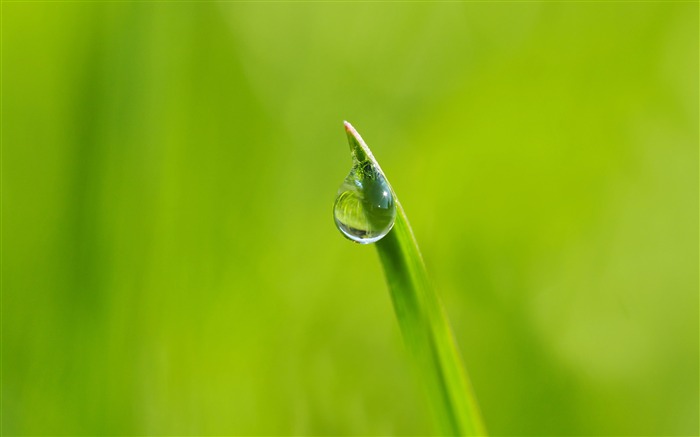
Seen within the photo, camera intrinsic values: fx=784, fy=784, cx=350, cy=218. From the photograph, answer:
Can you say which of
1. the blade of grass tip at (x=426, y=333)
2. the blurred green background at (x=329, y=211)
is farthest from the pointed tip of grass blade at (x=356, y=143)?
the blurred green background at (x=329, y=211)

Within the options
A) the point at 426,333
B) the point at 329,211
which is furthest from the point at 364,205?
the point at 329,211

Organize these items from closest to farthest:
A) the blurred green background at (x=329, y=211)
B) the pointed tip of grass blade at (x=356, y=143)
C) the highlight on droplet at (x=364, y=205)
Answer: the pointed tip of grass blade at (x=356, y=143)
the highlight on droplet at (x=364, y=205)
the blurred green background at (x=329, y=211)

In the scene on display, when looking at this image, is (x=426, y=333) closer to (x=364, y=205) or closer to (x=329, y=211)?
(x=364, y=205)

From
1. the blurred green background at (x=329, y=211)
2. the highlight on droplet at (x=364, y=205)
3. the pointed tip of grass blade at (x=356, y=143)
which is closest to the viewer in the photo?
the pointed tip of grass blade at (x=356, y=143)

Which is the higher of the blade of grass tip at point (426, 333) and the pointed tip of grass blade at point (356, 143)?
the pointed tip of grass blade at point (356, 143)

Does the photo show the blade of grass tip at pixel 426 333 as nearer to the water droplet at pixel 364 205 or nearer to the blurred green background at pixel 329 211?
the water droplet at pixel 364 205

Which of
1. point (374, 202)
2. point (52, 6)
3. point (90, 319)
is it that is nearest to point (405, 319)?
point (374, 202)

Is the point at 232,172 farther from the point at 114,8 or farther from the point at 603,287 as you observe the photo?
the point at 603,287
